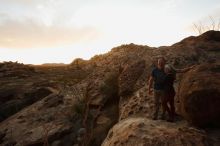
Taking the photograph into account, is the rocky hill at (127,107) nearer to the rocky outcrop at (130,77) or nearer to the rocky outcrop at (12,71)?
the rocky outcrop at (130,77)

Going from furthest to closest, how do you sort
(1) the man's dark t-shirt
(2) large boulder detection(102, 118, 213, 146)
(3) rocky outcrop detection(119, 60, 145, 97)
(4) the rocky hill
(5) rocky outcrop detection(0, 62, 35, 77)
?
1. (5) rocky outcrop detection(0, 62, 35, 77)
2. (3) rocky outcrop detection(119, 60, 145, 97)
3. (1) the man's dark t-shirt
4. (4) the rocky hill
5. (2) large boulder detection(102, 118, 213, 146)

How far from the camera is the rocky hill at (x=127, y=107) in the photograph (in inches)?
360

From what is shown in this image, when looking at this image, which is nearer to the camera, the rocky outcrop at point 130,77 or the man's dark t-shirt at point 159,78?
the man's dark t-shirt at point 159,78

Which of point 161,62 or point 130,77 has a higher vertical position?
point 161,62

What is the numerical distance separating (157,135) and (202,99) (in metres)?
1.65

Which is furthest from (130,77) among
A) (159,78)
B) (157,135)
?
(157,135)

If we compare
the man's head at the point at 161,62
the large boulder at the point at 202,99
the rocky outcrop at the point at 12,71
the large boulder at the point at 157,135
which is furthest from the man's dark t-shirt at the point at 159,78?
the rocky outcrop at the point at 12,71

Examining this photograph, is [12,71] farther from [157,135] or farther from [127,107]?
[157,135]

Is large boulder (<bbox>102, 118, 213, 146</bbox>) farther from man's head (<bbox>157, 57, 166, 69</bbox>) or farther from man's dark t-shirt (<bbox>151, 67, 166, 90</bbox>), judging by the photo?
man's head (<bbox>157, 57, 166, 69</bbox>)

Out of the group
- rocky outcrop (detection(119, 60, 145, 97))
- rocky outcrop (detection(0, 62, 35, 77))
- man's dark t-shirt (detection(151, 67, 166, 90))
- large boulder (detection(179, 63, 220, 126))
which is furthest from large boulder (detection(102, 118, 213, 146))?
rocky outcrop (detection(0, 62, 35, 77))

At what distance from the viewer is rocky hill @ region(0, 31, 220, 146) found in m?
9.16

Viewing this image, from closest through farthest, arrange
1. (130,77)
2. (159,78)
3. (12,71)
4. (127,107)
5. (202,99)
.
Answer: (202,99)
(159,78)
(127,107)
(130,77)
(12,71)

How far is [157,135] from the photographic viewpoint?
28.6ft

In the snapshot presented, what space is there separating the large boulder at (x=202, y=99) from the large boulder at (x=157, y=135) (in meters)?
0.51
